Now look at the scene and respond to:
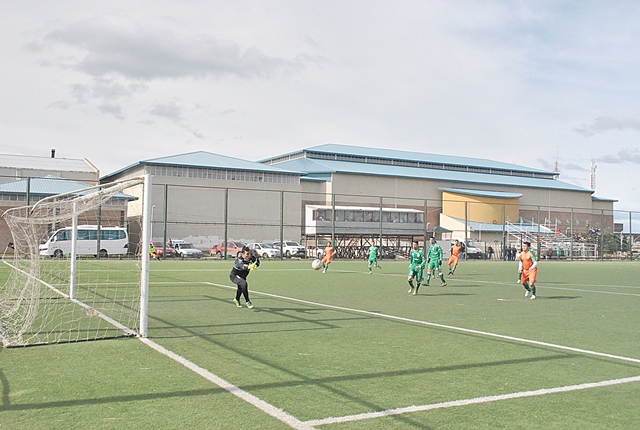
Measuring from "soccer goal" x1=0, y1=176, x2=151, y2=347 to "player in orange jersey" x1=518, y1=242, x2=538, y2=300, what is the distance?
448 inches

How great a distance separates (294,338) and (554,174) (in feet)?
295

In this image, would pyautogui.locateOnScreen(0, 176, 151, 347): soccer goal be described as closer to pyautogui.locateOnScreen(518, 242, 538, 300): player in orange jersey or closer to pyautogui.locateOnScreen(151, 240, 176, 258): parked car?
pyautogui.locateOnScreen(518, 242, 538, 300): player in orange jersey

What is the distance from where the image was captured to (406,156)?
82500mm

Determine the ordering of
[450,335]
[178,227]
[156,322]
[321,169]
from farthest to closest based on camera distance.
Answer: [321,169], [178,227], [156,322], [450,335]

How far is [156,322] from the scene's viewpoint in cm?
1173

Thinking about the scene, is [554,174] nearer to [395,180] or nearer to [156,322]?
Answer: [395,180]

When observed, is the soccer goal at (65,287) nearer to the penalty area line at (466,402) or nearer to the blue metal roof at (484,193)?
the penalty area line at (466,402)

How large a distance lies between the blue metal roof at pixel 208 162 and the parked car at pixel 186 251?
14.7 m

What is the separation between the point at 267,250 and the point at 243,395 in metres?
43.6

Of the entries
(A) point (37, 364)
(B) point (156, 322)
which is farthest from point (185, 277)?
(A) point (37, 364)

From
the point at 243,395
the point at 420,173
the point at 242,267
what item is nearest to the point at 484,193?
the point at 420,173

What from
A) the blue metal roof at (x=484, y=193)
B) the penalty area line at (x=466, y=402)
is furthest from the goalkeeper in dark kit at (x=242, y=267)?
the blue metal roof at (x=484, y=193)

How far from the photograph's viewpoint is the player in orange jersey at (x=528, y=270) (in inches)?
717

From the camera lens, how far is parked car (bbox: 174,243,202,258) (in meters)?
44.1
